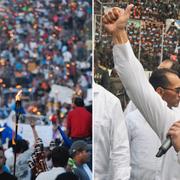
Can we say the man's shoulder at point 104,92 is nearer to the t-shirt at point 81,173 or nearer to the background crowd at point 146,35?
the background crowd at point 146,35

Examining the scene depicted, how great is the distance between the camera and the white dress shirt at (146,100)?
262 centimetres

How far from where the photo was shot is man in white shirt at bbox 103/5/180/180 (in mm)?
2627

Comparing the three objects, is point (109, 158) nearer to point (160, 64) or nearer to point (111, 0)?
point (160, 64)

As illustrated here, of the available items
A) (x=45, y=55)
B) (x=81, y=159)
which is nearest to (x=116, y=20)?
(x=81, y=159)

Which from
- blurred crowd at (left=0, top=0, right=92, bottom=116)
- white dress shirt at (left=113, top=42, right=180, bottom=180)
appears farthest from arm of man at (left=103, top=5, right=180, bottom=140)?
blurred crowd at (left=0, top=0, right=92, bottom=116)

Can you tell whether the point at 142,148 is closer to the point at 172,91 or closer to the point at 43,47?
the point at 172,91

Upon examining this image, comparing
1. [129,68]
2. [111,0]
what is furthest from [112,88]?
[111,0]

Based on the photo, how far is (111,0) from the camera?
2.80 m

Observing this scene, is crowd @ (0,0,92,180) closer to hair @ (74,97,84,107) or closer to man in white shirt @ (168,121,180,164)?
hair @ (74,97,84,107)

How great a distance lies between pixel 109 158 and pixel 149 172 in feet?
0.72

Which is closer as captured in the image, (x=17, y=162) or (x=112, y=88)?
(x=112, y=88)

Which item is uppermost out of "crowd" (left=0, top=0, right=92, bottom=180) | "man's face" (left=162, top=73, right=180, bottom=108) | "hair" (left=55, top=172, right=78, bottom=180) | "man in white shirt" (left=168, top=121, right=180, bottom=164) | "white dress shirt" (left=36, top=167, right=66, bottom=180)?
"man's face" (left=162, top=73, right=180, bottom=108)

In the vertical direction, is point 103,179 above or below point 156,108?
below

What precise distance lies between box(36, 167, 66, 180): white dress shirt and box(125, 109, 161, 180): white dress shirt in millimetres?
497
